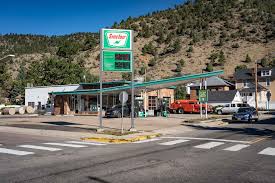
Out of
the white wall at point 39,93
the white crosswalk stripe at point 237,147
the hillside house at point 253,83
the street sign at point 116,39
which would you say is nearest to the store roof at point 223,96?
the hillside house at point 253,83

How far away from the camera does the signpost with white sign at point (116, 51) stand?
2480cm

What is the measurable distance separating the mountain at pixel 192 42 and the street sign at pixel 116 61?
179 ft

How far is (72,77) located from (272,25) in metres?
55.9

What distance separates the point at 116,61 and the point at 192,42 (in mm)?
81095

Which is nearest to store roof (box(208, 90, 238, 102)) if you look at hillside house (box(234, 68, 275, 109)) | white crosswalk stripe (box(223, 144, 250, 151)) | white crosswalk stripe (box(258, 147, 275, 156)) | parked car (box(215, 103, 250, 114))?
hillside house (box(234, 68, 275, 109))

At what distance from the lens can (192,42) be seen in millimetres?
103750

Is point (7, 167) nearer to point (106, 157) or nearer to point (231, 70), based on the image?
point (106, 157)

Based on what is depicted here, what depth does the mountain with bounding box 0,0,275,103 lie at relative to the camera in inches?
3669

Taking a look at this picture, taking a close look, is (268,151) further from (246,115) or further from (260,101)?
(260,101)

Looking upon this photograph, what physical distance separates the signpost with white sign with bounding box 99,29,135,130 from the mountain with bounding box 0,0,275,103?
179 feet

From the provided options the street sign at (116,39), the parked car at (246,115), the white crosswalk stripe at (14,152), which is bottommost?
the white crosswalk stripe at (14,152)

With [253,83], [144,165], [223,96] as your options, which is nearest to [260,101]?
[253,83]

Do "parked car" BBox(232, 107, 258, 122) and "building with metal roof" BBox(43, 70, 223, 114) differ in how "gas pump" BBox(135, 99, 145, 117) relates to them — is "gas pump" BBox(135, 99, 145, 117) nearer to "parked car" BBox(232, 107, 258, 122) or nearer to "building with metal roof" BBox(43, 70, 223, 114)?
"building with metal roof" BBox(43, 70, 223, 114)

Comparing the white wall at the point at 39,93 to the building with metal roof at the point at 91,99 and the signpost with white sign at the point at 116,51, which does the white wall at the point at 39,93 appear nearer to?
the building with metal roof at the point at 91,99
